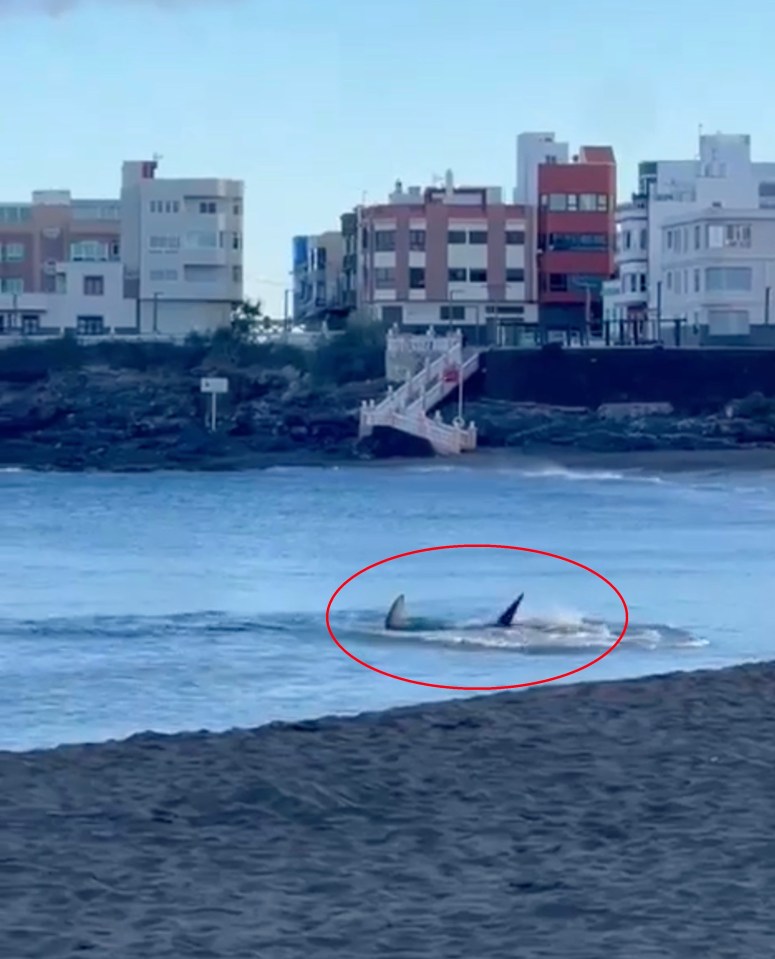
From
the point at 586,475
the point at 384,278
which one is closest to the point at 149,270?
the point at 384,278

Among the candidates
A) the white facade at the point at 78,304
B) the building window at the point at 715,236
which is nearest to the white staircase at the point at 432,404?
the building window at the point at 715,236

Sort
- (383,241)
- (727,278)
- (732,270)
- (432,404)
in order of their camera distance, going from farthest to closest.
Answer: (383,241) < (732,270) < (727,278) < (432,404)

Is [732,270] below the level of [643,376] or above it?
above

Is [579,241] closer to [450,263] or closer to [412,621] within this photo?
[450,263]

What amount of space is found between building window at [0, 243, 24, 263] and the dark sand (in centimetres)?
8716

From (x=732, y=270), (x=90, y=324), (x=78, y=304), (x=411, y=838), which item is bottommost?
(x=411, y=838)

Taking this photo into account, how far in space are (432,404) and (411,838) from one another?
192 ft

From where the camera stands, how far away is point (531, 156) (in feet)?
308

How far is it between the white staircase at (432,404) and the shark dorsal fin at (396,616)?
40453mm

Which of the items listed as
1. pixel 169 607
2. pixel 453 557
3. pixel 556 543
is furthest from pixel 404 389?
pixel 169 607

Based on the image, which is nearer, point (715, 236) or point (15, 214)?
point (715, 236)

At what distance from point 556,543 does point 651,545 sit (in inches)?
68.3

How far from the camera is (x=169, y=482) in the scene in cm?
6047

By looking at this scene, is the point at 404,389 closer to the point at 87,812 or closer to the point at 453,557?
the point at 453,557
